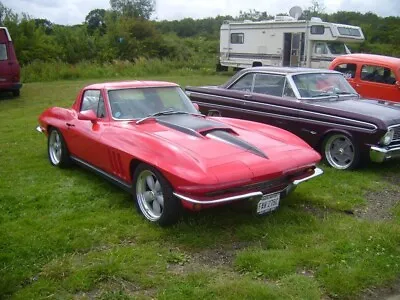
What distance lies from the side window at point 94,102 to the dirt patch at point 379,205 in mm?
3277

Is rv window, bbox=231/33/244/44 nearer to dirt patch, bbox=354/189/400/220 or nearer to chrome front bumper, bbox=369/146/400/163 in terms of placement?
chrome front bumper, bbox=369/146/400/163

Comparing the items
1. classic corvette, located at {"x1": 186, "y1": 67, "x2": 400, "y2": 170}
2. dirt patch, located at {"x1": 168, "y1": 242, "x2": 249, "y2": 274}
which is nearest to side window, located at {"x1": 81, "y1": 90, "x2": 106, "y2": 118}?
dirt patch, located at {"x1": 168, "y1": 242, "x2": 249, "y2": 274}

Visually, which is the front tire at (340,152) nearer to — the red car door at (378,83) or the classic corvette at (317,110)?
the classic corvette at (317,110)

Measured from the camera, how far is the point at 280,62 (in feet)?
71.6

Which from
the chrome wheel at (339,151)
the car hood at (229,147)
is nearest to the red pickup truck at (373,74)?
the chrome wheel at (339,151)

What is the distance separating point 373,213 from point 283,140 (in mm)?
1323

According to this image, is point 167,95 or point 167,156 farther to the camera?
point 167,95

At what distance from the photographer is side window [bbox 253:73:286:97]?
7984 mm

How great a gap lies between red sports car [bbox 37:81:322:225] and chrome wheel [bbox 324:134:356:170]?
1767 mm

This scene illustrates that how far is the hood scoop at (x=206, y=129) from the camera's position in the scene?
4.72m

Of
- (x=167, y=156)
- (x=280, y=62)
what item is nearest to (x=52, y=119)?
(x=167, y=156)

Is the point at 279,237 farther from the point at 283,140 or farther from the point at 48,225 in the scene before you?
the point at 48,225

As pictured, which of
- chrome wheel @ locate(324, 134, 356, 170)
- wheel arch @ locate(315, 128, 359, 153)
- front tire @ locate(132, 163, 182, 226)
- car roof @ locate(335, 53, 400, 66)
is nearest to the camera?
front tire @ locate(132, 163, 182, 226)

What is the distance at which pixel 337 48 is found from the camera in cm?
2017
